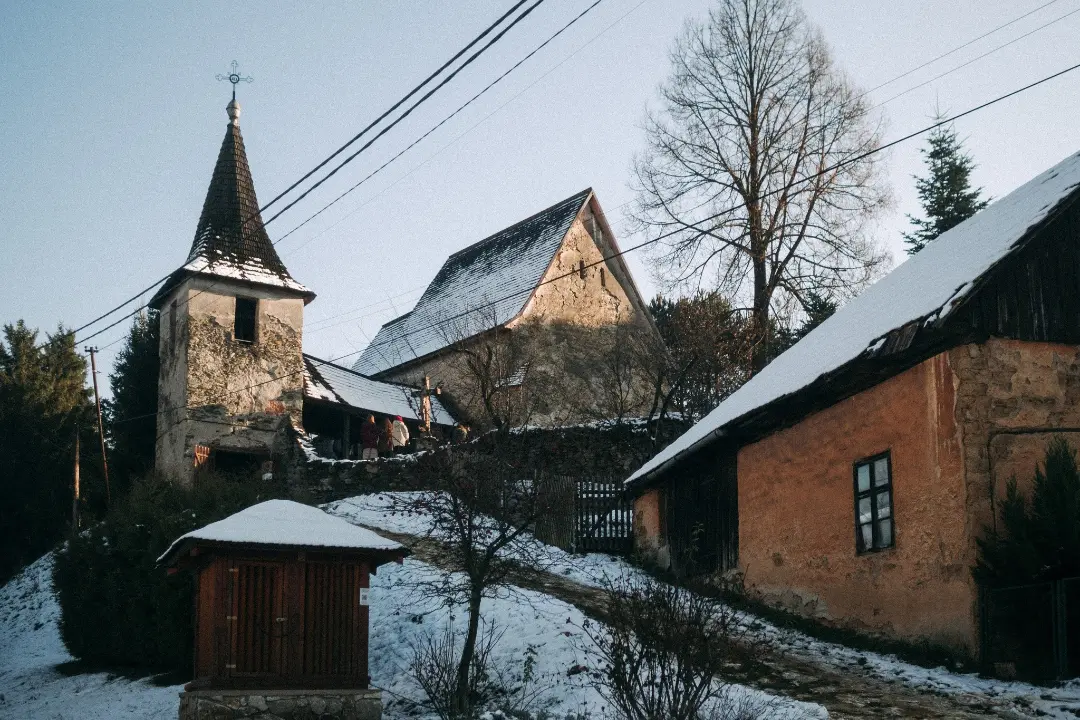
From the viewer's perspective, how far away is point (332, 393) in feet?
108

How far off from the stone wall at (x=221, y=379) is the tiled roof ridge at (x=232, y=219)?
1.10 meters

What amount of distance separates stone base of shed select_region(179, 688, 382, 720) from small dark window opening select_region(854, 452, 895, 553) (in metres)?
6.47

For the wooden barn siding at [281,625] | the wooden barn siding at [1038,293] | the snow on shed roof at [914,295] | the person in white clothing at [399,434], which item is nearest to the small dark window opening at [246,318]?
the person in white clothing at [399,434]

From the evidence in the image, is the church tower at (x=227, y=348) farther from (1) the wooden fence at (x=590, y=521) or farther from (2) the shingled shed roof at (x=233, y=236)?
(1) the wooden fence at (x=590, y=521)

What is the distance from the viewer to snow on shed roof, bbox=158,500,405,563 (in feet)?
41.5

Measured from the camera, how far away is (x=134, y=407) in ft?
111

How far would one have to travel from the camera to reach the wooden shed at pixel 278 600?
1258 cm

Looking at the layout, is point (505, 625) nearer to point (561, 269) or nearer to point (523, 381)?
point (523, 381)

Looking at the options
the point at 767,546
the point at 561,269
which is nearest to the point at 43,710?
the point at 767,546

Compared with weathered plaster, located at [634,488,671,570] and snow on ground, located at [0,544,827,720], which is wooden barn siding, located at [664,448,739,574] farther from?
snow on ground, located at [0,544,827,720]

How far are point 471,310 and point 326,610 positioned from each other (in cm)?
2233

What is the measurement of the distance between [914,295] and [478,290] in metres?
23.9

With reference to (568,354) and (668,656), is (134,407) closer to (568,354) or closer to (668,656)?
(568,354)

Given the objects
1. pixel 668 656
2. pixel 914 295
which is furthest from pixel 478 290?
pixel 668 656
